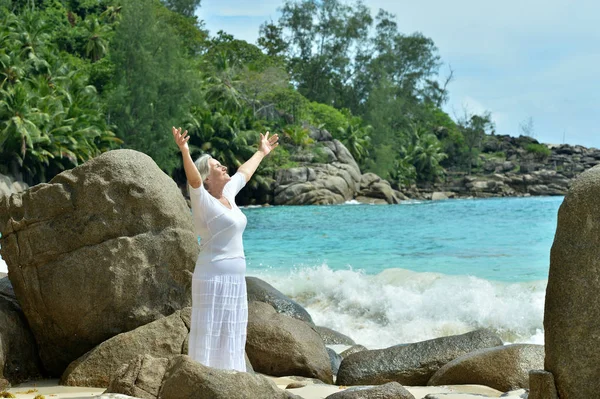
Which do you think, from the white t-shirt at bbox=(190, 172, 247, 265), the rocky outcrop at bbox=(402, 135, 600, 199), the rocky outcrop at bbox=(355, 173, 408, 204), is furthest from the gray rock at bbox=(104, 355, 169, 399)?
the rocky outcrop at bbox=(402, 135, 600, 199)

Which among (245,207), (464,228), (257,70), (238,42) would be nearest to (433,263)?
(464,228)

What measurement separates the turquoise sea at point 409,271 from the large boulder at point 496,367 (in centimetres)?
351

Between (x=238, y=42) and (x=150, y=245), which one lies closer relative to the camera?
(x=150, y=245)

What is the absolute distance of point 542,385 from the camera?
167 inches

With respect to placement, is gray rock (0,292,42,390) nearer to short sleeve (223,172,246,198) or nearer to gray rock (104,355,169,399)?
gray rock (104,355,169,399)

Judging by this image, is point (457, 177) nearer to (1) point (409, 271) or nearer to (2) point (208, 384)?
(1) point (409, 271)

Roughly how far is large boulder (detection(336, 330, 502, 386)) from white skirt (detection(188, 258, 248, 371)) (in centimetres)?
262

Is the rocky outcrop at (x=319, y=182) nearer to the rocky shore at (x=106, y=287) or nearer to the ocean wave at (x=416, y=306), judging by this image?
the ocean wave at (x=416, y=306)

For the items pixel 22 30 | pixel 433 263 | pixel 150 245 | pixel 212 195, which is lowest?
pixel 433 263

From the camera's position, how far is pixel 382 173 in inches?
2579

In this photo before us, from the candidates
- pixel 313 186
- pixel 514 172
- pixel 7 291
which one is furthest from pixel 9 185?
pixel 514 172

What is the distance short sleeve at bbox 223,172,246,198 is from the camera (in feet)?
17.7

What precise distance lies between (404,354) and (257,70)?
169 feet

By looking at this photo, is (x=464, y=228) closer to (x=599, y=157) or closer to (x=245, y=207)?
(x=245, y=207)
